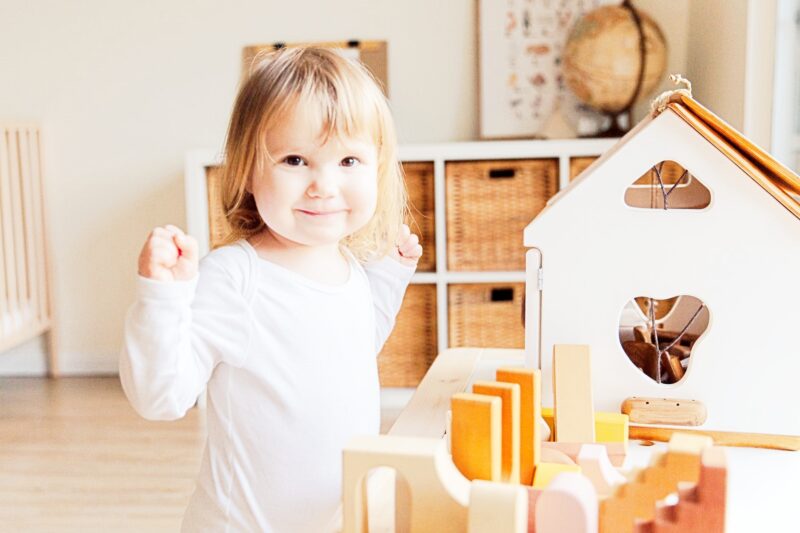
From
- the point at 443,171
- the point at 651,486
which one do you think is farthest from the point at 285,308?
the point at 443,171

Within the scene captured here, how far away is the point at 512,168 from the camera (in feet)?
8.23

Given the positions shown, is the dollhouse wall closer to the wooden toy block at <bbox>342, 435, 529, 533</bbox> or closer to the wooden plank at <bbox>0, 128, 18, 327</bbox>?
the wooden toy block at <bbox>342, 435, 529, 533</bbox>

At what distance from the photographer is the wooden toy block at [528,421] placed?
63 centimetres

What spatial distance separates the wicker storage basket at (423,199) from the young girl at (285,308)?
1.74 m

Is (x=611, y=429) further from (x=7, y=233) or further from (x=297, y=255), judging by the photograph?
(x=7, y=233)

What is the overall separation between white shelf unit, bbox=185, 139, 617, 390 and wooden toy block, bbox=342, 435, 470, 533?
2031 mm

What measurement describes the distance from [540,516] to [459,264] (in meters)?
2.08

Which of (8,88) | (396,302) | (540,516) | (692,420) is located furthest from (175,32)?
(540,516)

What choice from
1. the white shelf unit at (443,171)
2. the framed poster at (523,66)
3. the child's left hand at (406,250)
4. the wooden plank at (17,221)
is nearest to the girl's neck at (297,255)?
the child's left hand at (406,250)

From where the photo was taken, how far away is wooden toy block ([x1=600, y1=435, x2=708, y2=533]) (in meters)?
0.47

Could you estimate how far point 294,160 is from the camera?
2.37ft

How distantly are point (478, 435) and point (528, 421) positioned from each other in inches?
4.6

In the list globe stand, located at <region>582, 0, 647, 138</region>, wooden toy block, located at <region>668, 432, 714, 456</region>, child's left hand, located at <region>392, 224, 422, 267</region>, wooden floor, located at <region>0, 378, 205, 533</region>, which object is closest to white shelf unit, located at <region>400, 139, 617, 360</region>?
globe stand, located at <region>582, 0, 647, 138</region>

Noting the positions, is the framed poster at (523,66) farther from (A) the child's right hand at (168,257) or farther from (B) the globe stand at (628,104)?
(A) the child's right hand at (168,257)
